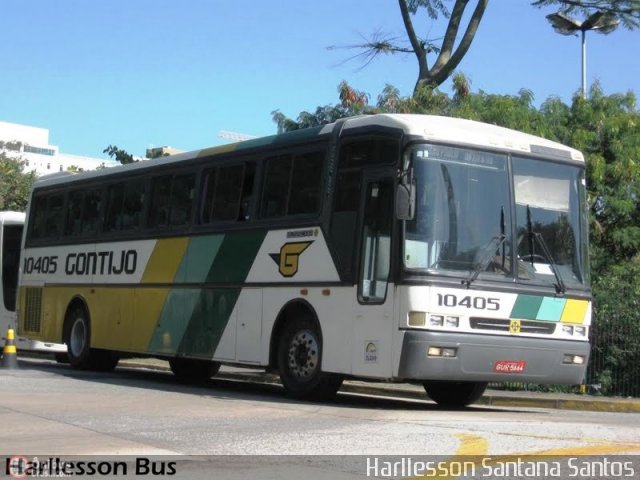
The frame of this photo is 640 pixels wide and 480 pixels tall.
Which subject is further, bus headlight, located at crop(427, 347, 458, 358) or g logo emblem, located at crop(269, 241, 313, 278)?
g logo emblem, located at crop(269, 241, 313, 278)

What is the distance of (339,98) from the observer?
26.4 meters

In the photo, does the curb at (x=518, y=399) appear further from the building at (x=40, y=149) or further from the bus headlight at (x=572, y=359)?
the building at (x=40, y=149)

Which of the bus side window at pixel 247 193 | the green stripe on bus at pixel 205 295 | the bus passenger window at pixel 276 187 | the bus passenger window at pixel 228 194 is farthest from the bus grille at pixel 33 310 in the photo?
the bus passenger window at pixel 276 187

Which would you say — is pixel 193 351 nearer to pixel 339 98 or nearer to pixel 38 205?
pixel 38 205

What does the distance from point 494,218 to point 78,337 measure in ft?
32.8

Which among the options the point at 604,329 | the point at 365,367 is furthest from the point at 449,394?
the point at 604,329

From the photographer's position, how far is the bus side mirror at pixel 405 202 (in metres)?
12.0

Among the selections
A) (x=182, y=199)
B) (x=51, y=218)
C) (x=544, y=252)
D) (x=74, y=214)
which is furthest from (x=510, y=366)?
(x=51, y=218)

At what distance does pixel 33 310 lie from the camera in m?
21.1

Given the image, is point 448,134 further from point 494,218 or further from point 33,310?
point 33,310

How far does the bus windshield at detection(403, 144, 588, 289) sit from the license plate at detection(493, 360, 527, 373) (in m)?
1.03

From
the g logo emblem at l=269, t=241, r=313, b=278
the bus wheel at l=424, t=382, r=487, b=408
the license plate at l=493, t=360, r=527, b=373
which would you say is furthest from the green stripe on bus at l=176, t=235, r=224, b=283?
the license plate at l=493, t=360, r=527, b=373

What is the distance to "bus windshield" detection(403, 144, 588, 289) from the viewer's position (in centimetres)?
1233

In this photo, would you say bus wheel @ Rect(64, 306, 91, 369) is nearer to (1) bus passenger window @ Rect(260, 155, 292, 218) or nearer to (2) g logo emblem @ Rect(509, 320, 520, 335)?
(1) bus passenger window @ Rect(260, 155, 292, 218)
